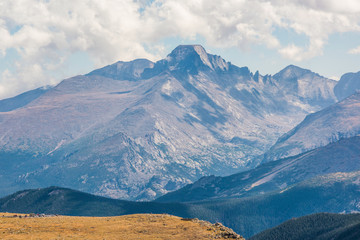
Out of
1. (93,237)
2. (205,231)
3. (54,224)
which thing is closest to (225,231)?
(205,231)

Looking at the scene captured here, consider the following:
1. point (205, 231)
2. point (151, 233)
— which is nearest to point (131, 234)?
point (151, 233)

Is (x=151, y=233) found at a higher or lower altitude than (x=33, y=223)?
lower

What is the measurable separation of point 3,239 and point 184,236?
5472 centimetres

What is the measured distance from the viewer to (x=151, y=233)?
613 ft

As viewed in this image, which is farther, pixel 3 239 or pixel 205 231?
pixel 205 231

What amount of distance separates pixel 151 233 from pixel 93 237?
19.5 m

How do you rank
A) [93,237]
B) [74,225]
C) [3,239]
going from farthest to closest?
[74,225] < [93,237] < [3,239]

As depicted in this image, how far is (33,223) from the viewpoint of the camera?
19938cm

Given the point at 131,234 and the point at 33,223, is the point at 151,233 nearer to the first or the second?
the point at 131,234

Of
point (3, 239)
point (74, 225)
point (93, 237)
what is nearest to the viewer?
point (3, 239)

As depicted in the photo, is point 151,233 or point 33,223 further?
point 33,223

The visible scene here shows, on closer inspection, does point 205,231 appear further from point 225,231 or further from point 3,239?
point 3,239

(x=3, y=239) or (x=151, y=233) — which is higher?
(x=3, y=239)

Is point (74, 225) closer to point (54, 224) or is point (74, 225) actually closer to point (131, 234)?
point (54, 224)
